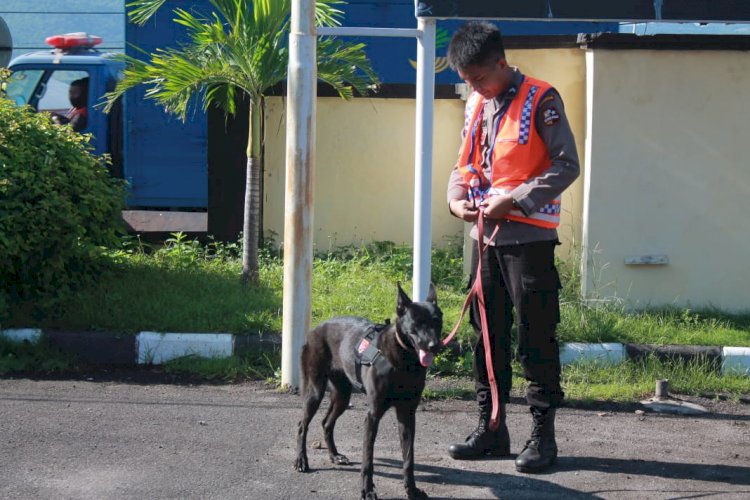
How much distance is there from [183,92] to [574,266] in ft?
9.64

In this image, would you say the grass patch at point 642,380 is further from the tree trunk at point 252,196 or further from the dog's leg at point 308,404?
the tree trunk at point 252,196

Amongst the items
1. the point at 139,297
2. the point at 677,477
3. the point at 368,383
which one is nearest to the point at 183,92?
the point at 139,297

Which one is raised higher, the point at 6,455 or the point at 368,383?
the point at 368,383

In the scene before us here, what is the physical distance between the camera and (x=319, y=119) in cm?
820

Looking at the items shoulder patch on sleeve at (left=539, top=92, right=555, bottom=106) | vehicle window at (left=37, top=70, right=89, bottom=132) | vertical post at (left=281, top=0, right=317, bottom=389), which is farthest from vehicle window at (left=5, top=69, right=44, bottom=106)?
shoulder patch on sleeve at (left=539, top=92, right=555, bottom=106)

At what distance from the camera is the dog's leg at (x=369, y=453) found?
4047 mm

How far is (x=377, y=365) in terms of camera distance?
4.05m

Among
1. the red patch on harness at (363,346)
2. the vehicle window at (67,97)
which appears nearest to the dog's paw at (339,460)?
the red patch on harness at (363,346)

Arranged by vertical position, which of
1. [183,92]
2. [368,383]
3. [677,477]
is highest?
[183,92]

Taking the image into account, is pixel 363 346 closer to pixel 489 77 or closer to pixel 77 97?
pixel 489 77

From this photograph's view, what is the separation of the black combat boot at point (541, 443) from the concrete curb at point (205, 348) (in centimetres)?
162

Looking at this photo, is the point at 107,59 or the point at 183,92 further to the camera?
the point at 107,59

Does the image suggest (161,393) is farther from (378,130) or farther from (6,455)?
(378,130)


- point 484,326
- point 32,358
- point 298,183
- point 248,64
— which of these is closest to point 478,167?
point 484,326
